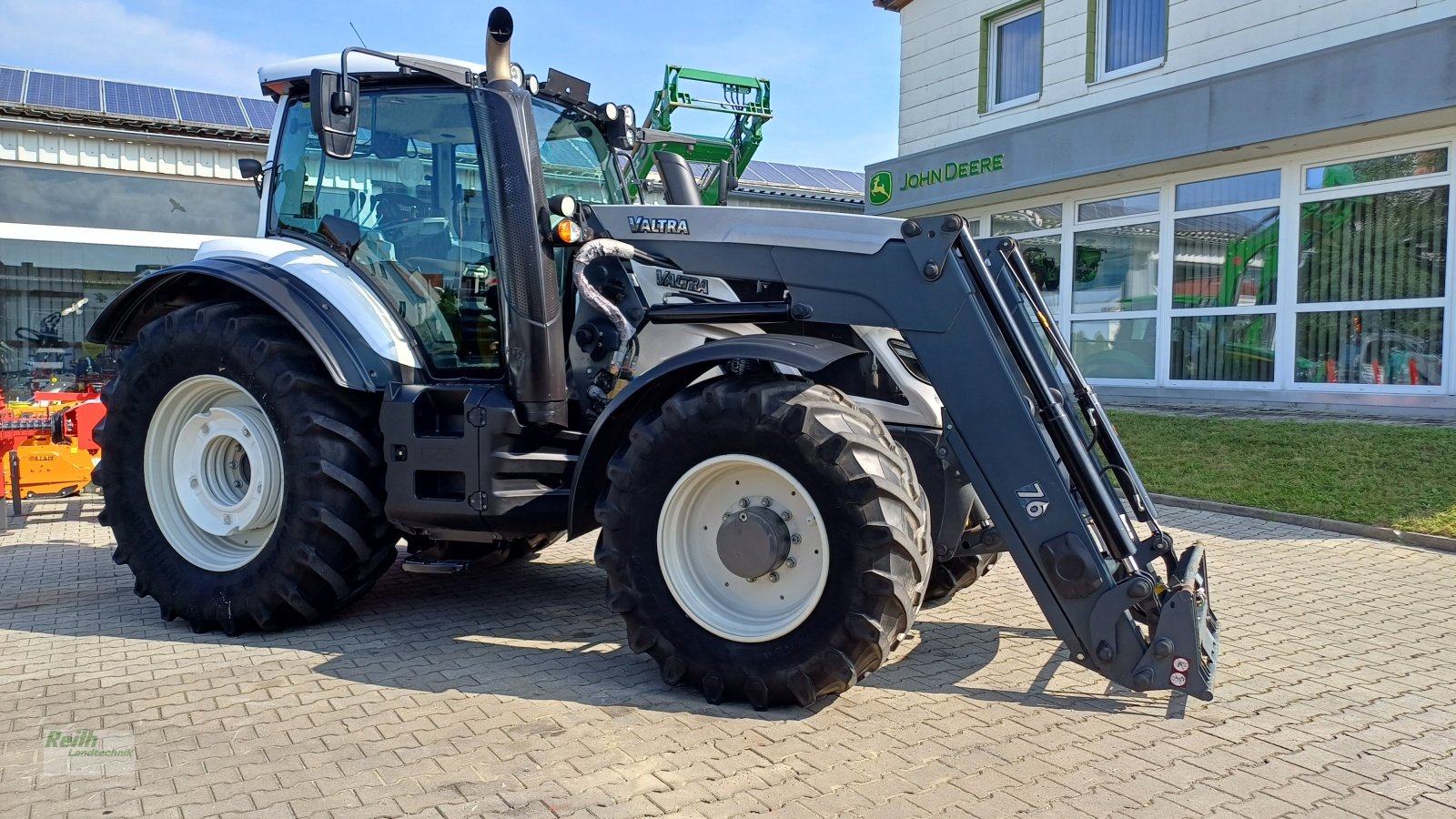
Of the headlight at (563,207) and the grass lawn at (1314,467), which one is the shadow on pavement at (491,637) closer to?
the headlight at (563,207)

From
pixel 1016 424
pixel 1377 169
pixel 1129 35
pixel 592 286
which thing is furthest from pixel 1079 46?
pixel 1016 424

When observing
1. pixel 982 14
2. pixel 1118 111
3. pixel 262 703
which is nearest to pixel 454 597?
pixel 262 703

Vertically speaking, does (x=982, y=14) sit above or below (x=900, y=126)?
above

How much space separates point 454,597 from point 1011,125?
1155 cm

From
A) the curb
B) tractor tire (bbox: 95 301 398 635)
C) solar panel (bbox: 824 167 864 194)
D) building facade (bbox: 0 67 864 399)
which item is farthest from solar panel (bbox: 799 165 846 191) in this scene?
tractor tire (bbox: 95 301 398 635)

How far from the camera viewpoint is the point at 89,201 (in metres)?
13.2

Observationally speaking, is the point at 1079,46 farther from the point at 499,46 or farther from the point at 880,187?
the point at 499,46

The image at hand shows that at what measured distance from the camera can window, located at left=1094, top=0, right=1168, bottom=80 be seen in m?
12.8

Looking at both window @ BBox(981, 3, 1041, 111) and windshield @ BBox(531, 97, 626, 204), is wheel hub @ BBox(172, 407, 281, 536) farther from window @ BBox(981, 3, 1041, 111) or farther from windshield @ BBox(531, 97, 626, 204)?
window @ BBox(981, 3, 1041, 111)

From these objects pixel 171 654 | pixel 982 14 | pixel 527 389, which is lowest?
pixel 171 654

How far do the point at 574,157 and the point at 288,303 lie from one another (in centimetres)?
158

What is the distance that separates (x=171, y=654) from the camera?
467cm

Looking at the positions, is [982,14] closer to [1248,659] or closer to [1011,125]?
[1011,125]

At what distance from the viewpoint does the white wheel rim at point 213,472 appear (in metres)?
5.09
